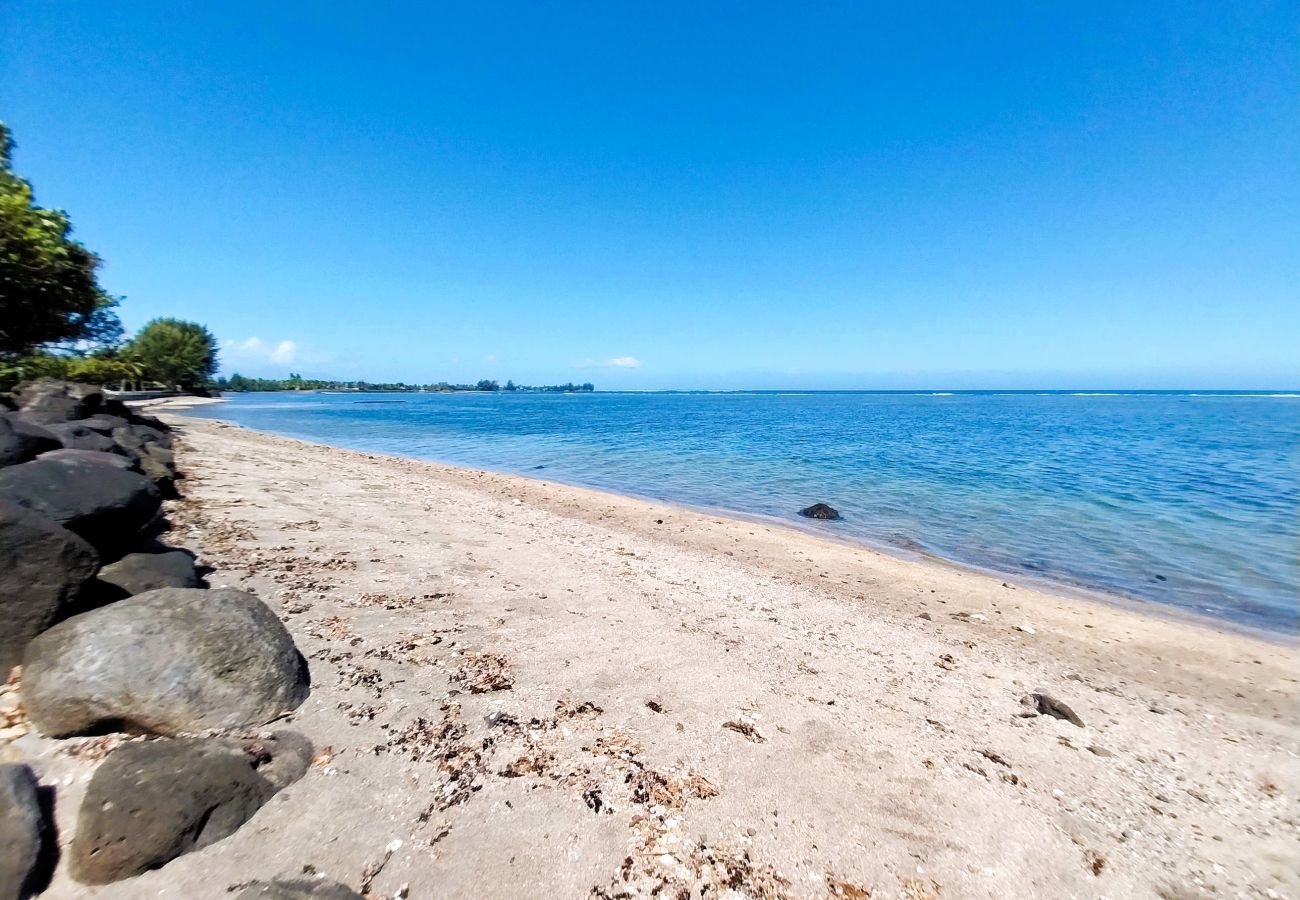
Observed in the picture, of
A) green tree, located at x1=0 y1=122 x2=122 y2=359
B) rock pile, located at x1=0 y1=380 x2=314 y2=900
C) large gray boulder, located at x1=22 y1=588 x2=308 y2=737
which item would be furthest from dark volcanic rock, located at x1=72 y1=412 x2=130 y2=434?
large gray boulder, located at x1=22 y1=588 x2=308 y2=737

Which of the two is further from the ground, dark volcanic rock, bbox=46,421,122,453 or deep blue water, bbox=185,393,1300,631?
dark volcanic rock, bbox=46,421,122,453

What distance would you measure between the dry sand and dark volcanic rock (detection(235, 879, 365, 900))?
0.38 ft

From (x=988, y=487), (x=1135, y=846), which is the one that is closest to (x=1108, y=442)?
(x=988, y=487)

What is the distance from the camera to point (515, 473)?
2438 cm

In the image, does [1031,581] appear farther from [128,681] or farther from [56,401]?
[56,401]

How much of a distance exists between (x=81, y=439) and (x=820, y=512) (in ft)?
57.2

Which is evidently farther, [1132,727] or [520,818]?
[1132,727]

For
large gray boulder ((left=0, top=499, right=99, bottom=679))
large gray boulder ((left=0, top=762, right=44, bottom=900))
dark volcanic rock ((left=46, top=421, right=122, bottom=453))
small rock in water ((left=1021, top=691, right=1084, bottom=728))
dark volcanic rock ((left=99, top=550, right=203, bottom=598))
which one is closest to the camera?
large gray boulder ((left=0, top=762, right=44, bottom=900))

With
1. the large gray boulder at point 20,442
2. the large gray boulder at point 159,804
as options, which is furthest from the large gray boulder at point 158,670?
the large gray boulder at point 20,442

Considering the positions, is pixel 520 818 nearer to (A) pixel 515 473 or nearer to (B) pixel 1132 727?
(B) pixel 1132 727

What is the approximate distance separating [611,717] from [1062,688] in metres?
5.54

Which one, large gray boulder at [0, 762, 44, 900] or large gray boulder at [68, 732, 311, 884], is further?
large gray boulder at [68, 732, 311, 884]

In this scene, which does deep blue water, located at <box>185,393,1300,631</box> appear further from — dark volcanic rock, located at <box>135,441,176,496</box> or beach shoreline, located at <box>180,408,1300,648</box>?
dark volcanic rock, located at <box>135,441,176,496</box>

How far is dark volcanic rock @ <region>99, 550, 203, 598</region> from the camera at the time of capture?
4262 mm
